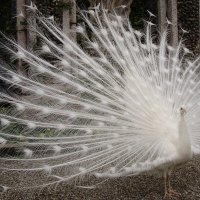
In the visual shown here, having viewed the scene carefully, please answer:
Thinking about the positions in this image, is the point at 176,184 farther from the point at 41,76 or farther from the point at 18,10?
the point at 18,10

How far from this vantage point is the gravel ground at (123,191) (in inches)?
181

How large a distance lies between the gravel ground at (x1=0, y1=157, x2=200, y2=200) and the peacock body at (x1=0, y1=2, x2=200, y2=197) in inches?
5.1

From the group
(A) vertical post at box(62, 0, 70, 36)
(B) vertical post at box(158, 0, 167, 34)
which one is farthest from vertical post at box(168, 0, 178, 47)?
(A) vertical post at box(62, 0, 70, 36)

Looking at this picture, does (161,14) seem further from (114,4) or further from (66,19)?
(66,19)

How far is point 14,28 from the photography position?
808cm

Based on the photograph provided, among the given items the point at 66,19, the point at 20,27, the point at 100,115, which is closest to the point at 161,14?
the point at 66,19

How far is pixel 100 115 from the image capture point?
15.8 ft

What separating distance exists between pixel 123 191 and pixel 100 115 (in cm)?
74

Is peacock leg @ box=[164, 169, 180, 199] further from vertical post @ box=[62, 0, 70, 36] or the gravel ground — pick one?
vertical post @ box=[62, 0, 70, 36]

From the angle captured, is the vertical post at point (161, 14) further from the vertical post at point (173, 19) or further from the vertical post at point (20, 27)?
the vertical post at point (20, 27)

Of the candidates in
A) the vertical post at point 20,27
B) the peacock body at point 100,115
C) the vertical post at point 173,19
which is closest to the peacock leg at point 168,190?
the peacock body at point 100,115

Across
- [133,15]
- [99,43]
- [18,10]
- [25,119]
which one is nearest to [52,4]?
[18,10]

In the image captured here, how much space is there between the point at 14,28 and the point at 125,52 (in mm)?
3341

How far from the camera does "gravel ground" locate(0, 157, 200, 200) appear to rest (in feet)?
15.1
